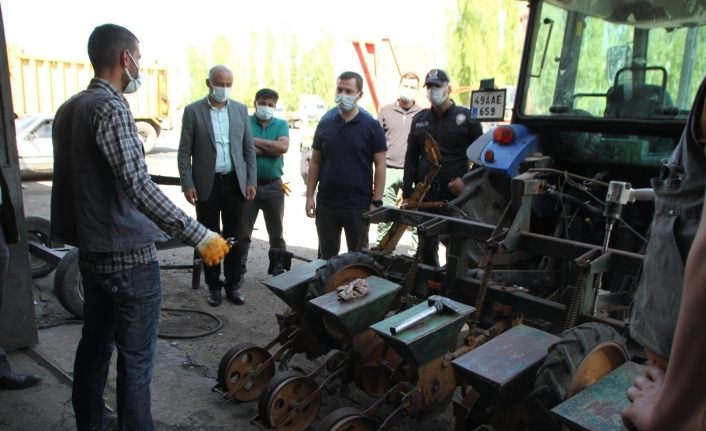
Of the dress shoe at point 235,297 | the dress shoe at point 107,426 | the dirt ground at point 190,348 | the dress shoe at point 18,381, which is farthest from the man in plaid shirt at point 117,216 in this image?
the dress shoe at point 235,297

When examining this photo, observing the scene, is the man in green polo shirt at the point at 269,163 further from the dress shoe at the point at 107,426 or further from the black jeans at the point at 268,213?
the dress shoe at the point at 107,426

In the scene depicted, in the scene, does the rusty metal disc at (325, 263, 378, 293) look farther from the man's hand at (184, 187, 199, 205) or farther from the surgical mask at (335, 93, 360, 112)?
the man's hand at (184, 187, 199, 205)

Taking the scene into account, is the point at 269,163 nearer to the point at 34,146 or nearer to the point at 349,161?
the point at 349,161

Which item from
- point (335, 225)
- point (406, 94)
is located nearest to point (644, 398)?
point (335, 225)

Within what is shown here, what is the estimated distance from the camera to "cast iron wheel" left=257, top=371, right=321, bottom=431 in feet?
9.02

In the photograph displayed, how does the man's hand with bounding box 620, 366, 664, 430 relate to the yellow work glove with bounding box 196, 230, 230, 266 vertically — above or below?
A: above

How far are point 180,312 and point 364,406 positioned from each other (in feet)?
6.67

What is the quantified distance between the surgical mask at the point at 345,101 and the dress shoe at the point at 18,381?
2.75 meters

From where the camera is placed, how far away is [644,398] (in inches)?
44.9

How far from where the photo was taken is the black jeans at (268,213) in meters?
5.22

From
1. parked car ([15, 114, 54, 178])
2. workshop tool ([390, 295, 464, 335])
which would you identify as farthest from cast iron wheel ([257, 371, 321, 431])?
parked car ([15, 114, 54, 178])

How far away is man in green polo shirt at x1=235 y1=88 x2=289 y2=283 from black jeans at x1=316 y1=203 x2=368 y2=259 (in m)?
0.87

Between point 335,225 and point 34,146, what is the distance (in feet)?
31.3

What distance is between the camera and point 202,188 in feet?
15.5
